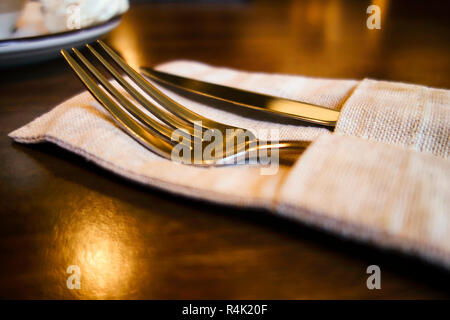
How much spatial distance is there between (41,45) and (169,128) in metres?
0.27

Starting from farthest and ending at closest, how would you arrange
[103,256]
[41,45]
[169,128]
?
[41,45] → [169,128] → [103,256]

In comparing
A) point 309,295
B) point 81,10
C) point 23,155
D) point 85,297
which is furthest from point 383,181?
point 81,10

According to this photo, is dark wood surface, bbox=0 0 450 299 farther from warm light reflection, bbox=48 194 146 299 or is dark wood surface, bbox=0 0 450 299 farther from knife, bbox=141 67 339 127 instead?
knife, bbox=141 67 339 127

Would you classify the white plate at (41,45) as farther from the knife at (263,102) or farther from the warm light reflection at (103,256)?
the warm light reflection at (103,256)

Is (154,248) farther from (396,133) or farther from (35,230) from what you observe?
(396,133)

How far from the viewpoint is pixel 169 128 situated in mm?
321

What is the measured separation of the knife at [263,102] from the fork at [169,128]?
0.05 metres

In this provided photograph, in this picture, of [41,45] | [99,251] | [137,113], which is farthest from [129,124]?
[41,45]

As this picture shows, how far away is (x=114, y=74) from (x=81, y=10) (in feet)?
0.88

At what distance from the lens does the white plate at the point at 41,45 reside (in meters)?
0.44

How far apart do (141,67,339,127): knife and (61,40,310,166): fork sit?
46 mm

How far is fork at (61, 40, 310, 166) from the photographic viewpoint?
0.92 ft

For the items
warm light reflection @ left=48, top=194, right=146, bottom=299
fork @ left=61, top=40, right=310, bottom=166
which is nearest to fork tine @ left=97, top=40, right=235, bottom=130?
fork @ left=61, top=40, right=310, bottom=166

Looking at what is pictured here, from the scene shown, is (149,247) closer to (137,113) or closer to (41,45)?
(137,113)
